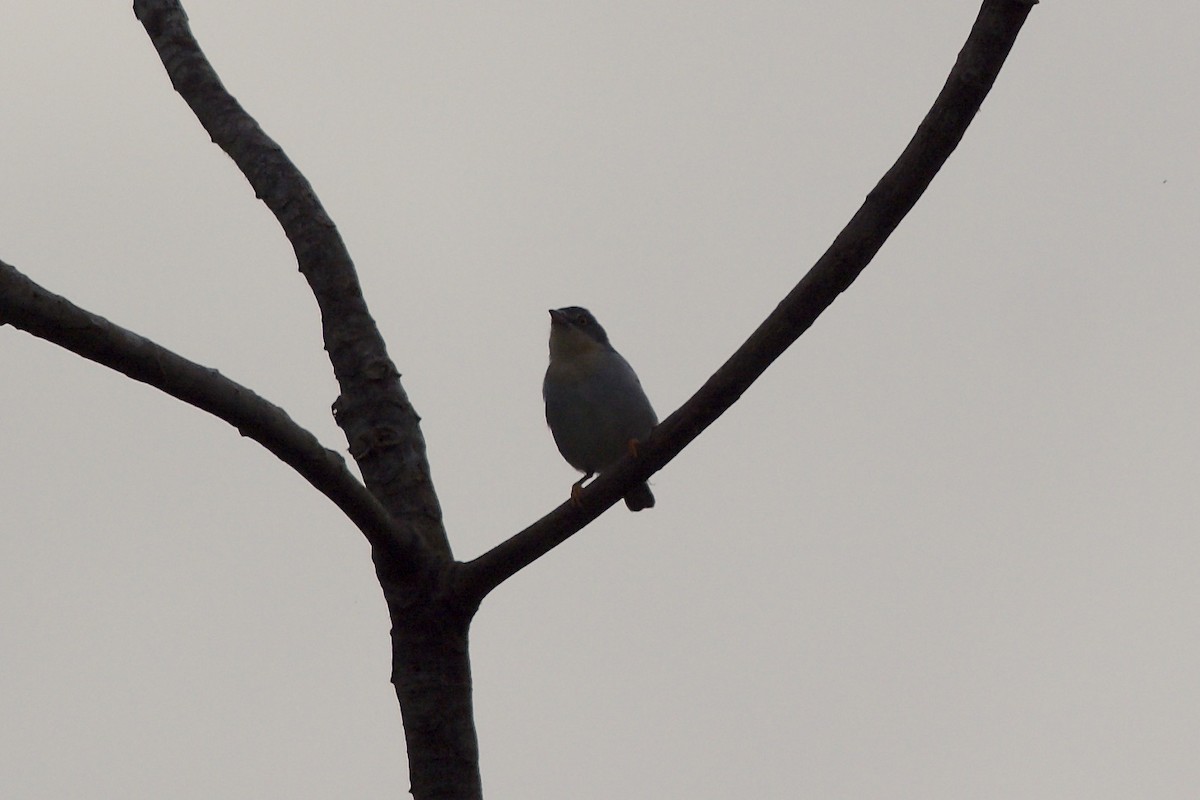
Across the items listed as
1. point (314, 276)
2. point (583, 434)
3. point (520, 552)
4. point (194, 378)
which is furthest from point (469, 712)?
point (583, 434)

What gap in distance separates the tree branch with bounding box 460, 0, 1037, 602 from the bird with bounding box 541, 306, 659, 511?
2.95m

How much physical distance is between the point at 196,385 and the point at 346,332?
64.1 inches

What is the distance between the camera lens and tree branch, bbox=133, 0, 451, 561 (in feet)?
16.0

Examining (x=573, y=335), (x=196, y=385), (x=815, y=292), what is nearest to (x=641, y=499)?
(x=573, y=335)

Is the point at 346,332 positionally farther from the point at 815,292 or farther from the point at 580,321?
the point at 580,321

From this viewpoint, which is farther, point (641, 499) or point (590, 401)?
point (641, 499)

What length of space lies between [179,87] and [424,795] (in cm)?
A: 351

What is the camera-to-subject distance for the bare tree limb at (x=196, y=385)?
10.7 feet

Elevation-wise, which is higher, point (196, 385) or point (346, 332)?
point (346, 332)

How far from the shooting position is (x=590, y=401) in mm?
7613

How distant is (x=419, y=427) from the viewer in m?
5.09

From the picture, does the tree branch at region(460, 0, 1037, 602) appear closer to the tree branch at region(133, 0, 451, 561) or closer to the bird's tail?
the tree branch at region(133, 0, 451, 561)

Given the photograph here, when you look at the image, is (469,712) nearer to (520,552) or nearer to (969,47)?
(520,552)

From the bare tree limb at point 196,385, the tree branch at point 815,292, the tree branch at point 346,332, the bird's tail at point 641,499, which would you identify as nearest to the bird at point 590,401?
the bird's tail at point 641,499
